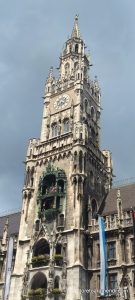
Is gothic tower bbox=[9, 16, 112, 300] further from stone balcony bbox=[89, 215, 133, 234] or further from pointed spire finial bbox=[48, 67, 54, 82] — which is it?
pointed spire finial bbox=[48, 67, 54, 82]

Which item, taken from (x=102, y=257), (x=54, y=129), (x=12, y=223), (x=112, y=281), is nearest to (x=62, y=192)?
(x=102, y=257)

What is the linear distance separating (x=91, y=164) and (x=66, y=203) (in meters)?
8.12

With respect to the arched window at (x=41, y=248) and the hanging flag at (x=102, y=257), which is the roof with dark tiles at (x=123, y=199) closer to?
the hanging flag at (x=102, y=257)

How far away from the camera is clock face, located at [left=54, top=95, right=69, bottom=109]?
6438 cm

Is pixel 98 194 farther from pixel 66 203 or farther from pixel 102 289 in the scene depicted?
pixel 102 289

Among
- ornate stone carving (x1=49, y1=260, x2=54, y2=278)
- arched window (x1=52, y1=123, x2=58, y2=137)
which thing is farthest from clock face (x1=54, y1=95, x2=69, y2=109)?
ornate stone carving (x1=49, y1=260, x2=54, y2=278)

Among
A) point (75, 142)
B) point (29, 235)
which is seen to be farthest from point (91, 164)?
point (29, 235)

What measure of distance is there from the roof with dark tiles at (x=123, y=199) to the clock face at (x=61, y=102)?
16.4 metres

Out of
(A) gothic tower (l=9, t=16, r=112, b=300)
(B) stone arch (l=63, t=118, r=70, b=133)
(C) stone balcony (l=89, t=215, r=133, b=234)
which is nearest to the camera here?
(A) gothic tower (l=9, t=16, r=112, b=300)

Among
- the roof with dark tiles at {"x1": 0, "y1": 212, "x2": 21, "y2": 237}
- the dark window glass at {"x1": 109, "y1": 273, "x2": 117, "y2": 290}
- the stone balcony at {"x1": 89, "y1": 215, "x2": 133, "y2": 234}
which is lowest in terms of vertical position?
the dark window glass at {"x1": 109, "y1": 273, "x2": 117, "y2": 290}

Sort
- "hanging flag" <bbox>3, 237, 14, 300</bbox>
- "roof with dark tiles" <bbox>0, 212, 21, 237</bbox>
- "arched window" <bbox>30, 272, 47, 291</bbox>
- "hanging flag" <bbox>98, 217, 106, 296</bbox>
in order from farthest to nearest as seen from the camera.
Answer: "roof with dark tiles" <bbox>0, 212, 21, 237</bbox> < "hanging flag" <bbox>3, 237, 14, 300</bbox> < "arched window" <bbox>30, 272, 47, 291</bbox> < "hanging flag" <bbox>98, 217, 106, 296</bbox>

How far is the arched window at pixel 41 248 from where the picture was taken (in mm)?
49094

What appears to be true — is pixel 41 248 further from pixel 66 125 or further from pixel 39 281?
pixel 66 125

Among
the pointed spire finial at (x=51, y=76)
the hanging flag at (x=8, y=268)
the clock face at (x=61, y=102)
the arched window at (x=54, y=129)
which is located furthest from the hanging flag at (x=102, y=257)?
the pointed spire finial at (x=51, y=76)
